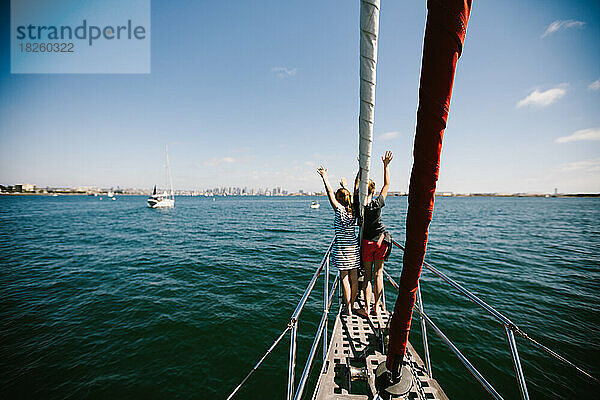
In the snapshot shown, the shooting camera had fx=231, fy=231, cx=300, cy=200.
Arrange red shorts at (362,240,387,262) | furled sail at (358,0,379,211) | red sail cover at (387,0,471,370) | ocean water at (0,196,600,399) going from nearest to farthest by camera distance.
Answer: red sail cover at (387,0,471,370) → furled sail at (358,0,379,211) → red shorts at (362,240,387,262) → ocean water at (0,196,600,399)

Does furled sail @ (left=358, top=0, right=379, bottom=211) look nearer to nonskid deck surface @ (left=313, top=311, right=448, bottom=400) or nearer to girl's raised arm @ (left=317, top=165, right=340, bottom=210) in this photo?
girl's raised arm @ (left=317, top=165, right=340, bottom=210)

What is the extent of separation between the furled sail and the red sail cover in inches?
16.4

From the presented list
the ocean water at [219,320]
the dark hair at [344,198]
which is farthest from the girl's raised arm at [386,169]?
Result: the ocean water at [219,320]

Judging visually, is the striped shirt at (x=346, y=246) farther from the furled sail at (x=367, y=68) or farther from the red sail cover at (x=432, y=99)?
the red sail cover at (x=432, y=99)

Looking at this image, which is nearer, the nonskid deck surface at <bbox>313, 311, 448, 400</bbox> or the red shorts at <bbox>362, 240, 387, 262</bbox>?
the nonskid deck surface at <bbox>313, 311, 448, 400</bbox>

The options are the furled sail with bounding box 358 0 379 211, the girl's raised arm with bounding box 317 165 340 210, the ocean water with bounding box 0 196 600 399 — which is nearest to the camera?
the furled sail with bounding box 358 0 379 211

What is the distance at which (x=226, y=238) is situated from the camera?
20391mm

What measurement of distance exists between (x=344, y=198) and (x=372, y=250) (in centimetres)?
102

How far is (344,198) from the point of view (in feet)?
12.5

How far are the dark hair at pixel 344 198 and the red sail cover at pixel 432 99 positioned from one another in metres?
2.54

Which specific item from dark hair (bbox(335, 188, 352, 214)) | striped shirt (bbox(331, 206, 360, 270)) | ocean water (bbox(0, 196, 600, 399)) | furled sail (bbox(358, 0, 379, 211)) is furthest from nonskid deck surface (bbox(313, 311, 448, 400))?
ocean water (bbox(0, 196, 600, 399))

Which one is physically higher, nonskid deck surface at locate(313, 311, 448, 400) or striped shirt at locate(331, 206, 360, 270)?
striped shirt at locate(331, 206, 360, 270)

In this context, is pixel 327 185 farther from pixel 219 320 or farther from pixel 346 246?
pixel 219 320

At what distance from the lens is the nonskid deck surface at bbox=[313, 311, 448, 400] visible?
2.61m
